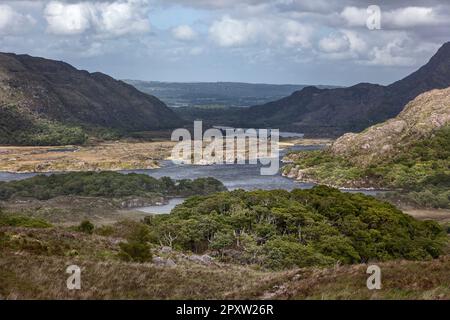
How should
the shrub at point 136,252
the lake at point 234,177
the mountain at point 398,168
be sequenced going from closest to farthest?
the shrub at point 136,252 < the mountain at point 398,168 < the lake at point 234,177

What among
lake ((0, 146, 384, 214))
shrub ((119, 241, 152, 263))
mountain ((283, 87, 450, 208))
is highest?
shrub ((119, 241, 152, 263))

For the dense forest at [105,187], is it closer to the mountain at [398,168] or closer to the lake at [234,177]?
the lake at [234,177]

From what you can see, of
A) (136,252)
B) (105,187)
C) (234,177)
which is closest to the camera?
(136,252)

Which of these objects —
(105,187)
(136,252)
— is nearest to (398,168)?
(105,187)

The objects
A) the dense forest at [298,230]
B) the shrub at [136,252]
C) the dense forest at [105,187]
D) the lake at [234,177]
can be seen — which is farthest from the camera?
the lake at [234,177]

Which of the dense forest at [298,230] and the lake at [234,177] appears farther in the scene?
the lake at [234,177]

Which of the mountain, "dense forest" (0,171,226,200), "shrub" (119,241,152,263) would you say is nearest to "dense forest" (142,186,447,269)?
"shrub" (119,241,152,263)

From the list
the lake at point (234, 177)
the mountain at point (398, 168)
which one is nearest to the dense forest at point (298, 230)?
the lake at point (234, 177)

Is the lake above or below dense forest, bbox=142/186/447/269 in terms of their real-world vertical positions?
below

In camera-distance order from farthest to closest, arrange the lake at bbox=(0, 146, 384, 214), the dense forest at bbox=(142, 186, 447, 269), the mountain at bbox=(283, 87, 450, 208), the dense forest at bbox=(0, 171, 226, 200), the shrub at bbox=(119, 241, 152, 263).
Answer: the lake at bbox=(0, 146, 384, 214)
the mountain at bbox=(283, 87, 450, 208)
the dense forest at bbox=(0, 171, 226, 200)
the dense forest at bbox=(142, 186, 447, 269)
the shrub at bbox=(119, 241, 152, 263)

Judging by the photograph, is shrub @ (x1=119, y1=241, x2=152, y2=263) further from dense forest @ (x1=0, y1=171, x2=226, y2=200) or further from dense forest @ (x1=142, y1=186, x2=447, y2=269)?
dense forest @ (x1=0, y1=171, x2=226, y2=200)

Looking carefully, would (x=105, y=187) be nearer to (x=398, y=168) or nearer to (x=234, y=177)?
(x=234, y=177)

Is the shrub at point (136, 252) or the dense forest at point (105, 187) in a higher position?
the shrub at point (136, 252)
